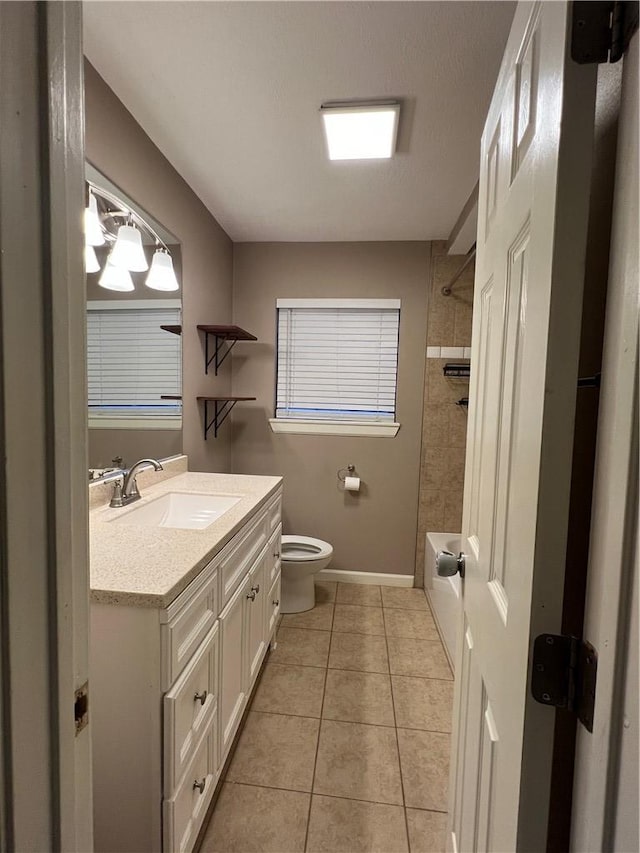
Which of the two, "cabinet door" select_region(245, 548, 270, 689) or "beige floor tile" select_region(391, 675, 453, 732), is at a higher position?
"cabinet door" select_region(245, 548, 270, 689)

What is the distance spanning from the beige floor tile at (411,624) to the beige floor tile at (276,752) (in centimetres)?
87

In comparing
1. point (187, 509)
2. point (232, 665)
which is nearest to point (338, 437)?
point (187, 509)

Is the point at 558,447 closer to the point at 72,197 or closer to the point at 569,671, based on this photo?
the point at 569,671

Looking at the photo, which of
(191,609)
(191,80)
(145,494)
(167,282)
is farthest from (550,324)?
(167,282)

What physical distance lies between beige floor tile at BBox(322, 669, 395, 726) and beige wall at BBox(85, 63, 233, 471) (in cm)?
144

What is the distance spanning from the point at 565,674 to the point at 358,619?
2.23 meters

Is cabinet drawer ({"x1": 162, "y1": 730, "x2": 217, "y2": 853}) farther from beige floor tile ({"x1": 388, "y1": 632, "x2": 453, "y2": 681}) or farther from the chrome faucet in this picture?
beige floor tile ({"x1": 388, "y1": 632, "x2": 453, "y2": 681})

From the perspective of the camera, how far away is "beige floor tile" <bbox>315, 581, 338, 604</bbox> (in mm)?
2744

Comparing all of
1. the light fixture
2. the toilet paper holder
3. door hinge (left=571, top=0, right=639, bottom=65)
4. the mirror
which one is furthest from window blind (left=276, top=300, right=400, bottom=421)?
door hinge (left=571, top=0, right=639, bottom=65)

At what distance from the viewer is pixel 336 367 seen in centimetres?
295

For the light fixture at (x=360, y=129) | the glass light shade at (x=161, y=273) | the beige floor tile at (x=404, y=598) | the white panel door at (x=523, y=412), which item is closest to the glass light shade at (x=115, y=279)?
the glass light shade at (x=161, y=273)

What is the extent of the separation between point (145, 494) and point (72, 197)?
1532 mm

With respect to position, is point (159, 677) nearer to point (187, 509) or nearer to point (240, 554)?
point (240, 554)

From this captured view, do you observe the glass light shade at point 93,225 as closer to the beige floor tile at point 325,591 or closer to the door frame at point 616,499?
the door frame at point 616,499
